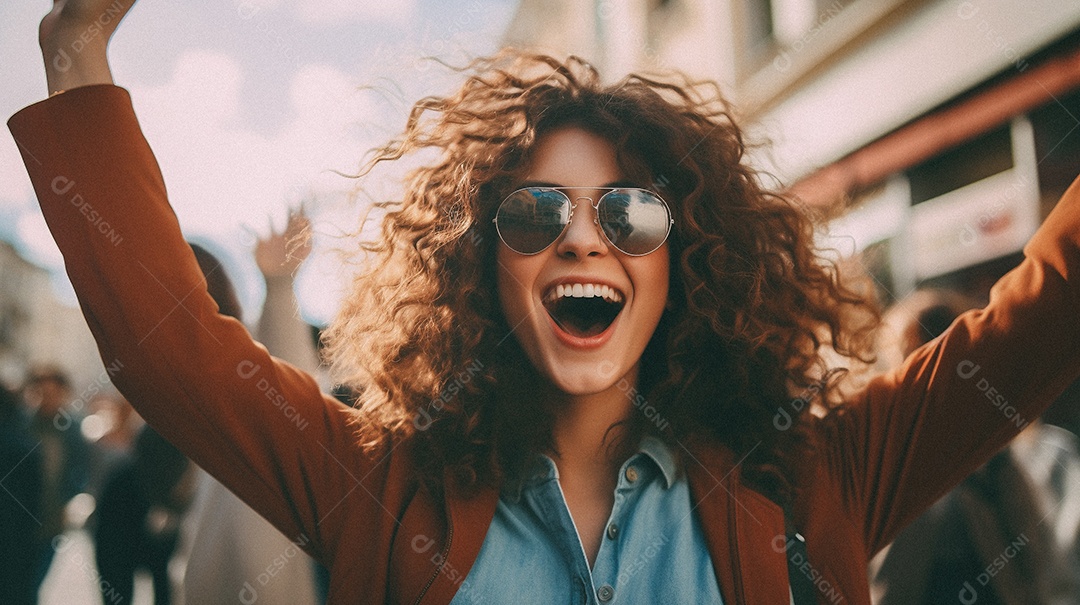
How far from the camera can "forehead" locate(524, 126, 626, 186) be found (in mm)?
1811

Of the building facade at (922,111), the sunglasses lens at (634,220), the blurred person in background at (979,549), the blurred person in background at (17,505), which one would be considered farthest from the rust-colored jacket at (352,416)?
the blurred person in background at (17,505)

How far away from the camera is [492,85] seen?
2.04 m

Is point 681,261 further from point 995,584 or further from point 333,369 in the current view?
point 995,584

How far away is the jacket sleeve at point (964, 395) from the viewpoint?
62.4 inches

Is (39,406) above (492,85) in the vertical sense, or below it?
below

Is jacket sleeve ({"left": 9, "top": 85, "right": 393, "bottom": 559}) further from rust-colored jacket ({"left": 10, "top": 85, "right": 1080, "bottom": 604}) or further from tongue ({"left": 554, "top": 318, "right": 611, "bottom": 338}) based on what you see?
tongue ({"left": 554, "top": 318, "right": 611, "bottom": 338})

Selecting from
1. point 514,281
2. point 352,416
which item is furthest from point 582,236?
point 352,416

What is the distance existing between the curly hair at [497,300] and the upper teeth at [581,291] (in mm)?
237

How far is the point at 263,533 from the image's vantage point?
87.9 inches

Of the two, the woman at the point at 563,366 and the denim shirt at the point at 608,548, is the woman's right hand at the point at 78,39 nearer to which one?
the woman at the point at 563,366

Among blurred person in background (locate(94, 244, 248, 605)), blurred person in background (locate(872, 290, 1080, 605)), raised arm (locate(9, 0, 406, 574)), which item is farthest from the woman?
blurred person in background (locate(94, 244, 248, 605))

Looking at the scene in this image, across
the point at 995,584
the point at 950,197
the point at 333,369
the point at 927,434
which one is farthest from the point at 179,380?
the point at 950,197

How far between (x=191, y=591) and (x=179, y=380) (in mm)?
1009

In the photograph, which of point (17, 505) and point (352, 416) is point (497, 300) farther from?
point (17, 505)
